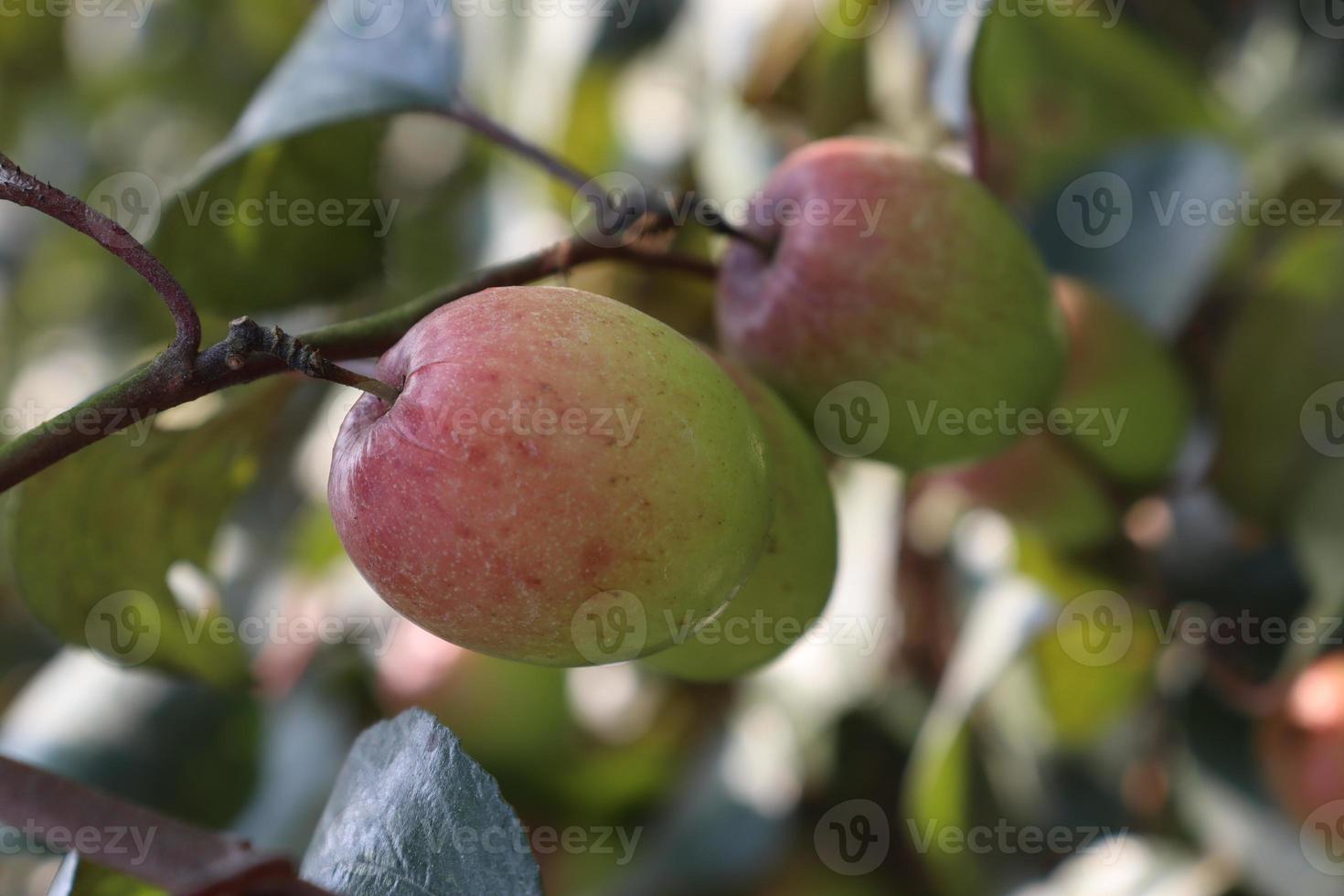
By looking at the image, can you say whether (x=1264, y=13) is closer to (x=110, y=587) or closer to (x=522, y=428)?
(x=522, y=428)

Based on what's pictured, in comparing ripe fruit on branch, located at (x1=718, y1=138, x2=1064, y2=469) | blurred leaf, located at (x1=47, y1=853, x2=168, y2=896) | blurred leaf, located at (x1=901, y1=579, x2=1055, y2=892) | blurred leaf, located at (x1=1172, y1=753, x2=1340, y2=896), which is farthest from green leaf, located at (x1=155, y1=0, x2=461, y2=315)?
blurred leaf, located at (x1=1172, y1=753, x2=1340, y2=896)

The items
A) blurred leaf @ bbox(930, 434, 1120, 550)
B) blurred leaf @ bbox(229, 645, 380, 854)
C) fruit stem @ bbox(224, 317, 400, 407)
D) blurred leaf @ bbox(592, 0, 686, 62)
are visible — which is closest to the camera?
fruit stem @ bbox(224, 317, 400, 407)

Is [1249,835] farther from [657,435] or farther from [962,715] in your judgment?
[657,435]

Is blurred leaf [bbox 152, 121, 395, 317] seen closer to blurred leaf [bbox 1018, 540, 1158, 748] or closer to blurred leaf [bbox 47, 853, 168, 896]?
blurred leaf [bbox 47, 853, 168, 896]

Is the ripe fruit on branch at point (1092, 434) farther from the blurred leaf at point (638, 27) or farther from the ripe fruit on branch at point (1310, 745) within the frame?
the blurred leaf at point (638, 27)

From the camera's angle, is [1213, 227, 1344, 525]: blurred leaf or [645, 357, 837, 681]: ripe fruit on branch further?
[1213, 227, 1344, 525]: blurred leaf

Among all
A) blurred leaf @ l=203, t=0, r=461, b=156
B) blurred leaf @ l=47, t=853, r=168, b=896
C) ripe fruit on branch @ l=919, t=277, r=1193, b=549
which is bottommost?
blurred leaf @ l=47, t=853, r=168, b=896

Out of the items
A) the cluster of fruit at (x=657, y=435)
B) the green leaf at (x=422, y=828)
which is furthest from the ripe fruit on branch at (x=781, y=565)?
the green leaf at (x=422, y=828)
